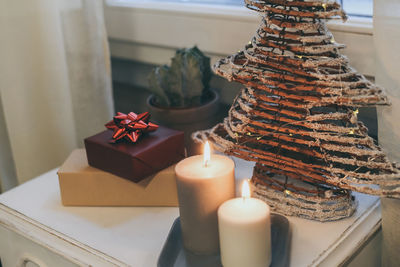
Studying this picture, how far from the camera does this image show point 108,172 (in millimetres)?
716

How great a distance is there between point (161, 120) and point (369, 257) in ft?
1.44

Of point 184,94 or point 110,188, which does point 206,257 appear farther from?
point 184,94

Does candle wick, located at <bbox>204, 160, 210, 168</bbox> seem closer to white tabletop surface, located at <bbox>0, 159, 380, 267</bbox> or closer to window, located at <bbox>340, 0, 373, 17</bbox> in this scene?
white tabletop surface, located at <bbox>0, 159, 380, 267</bbox>

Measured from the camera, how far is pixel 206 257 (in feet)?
1.98

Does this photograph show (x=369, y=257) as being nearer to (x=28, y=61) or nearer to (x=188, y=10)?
(x=188, y=10)

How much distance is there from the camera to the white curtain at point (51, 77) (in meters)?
0.99

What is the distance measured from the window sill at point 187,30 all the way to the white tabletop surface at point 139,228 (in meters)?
0.28

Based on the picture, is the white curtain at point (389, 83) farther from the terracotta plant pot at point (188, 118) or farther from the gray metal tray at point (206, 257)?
the terracotta plant pot at point (188, 118)

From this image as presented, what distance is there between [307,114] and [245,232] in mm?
174

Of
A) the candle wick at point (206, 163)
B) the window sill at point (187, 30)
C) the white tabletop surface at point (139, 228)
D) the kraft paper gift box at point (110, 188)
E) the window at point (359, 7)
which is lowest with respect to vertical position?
the white tabletop surface at point (139, 228)

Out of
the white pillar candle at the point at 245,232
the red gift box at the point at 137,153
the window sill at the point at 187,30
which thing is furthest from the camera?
the window sill at the point at 187,30

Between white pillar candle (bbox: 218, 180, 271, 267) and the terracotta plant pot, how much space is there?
35cm

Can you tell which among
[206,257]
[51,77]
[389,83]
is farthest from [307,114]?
[51,77]

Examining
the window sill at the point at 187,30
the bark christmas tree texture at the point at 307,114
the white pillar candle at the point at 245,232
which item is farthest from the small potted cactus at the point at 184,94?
the white pillar candle at the point at 245,232
